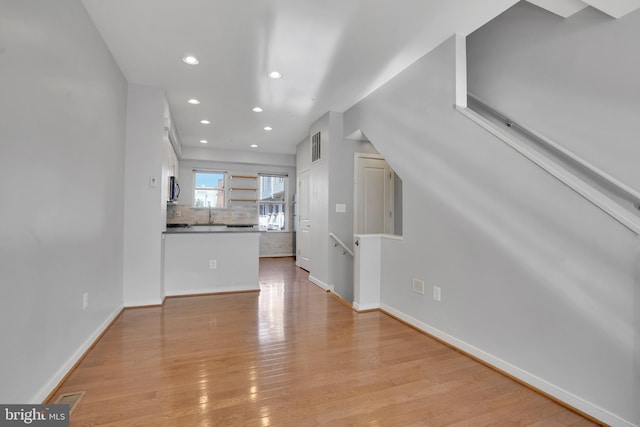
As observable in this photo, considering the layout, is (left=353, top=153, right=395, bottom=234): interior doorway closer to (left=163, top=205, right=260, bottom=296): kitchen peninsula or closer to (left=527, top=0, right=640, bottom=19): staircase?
(left=163, top=205, right=260, bottom=296): kitchen peninsula

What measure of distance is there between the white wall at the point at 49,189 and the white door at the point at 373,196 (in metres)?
3.39

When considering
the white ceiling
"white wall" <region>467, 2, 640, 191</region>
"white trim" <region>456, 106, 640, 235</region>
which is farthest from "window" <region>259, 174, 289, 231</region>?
"white trim" <region>456, 106, 640, 235</region>

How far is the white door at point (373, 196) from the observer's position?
485 centimetres

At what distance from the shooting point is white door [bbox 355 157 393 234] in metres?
4.85

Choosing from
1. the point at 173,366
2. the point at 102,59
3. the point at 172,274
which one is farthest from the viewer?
the point at 172,274

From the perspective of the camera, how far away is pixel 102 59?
9.15 ft

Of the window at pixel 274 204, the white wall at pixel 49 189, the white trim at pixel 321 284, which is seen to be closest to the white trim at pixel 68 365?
the white wall at pixel 49 189

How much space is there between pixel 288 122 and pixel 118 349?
4.13 metres

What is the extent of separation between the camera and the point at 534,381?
204 cm

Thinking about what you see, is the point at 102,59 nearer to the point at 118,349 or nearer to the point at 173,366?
the point at 118,349

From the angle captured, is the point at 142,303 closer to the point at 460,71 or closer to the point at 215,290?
the point at 215,290

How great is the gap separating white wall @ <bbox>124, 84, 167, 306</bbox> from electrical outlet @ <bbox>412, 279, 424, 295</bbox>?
124 inches

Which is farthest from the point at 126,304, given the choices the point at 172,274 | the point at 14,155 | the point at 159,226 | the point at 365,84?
the point at 365,84

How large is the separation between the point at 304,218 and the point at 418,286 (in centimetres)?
366
